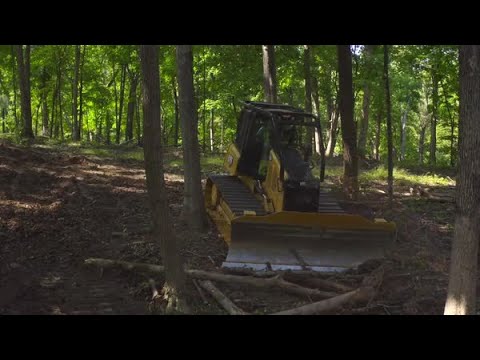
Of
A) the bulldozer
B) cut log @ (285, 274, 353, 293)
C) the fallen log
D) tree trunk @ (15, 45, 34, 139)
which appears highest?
tree trunk @ (15, 45, 34, 139)

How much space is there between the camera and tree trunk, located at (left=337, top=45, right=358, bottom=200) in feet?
42.5

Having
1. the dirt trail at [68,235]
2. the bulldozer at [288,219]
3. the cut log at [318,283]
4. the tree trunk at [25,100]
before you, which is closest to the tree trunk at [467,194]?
the cut log at [318,283]

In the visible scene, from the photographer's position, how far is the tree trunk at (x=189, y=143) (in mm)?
9922

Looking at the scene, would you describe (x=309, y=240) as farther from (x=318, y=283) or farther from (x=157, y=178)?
(x=157, y=178)

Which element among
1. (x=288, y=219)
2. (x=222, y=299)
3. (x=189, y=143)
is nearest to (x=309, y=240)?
(x=288, y=219)

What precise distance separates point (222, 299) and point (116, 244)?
11.2 ft

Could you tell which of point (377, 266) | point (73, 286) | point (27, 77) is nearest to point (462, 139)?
point (377, 266)

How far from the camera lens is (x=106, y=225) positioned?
10977 millimetres

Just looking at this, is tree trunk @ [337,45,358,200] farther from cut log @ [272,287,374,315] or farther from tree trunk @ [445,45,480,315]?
tree trunk @ [445,45,480,315]

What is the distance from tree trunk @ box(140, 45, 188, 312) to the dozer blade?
194 cm

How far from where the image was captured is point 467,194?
212 inches

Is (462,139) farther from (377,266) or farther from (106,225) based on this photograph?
(106,225)

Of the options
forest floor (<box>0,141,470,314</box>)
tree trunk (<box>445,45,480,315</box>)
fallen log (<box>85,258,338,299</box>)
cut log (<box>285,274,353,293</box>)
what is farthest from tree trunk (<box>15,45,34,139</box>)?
tree trunk (<box>445,45,480,315</box>)
